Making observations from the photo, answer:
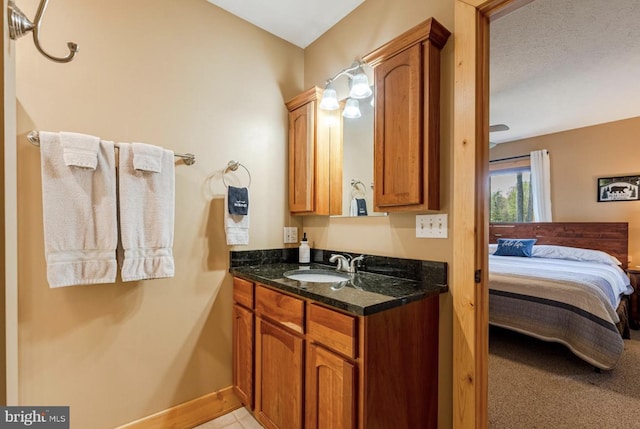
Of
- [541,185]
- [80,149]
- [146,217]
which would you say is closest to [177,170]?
[146,217]

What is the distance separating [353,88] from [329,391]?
1641 mm

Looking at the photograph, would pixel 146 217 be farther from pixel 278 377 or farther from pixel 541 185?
pixel 541 185

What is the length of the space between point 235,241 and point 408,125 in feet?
4.09

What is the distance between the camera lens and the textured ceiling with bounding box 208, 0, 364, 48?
1.90 metres

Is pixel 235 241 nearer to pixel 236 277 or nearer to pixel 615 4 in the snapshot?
pixel 236 277

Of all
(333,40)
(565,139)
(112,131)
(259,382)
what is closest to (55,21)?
(112,131)

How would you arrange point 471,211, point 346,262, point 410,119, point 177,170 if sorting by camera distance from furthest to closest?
point 346,262
point 177,170
point 410,119
point 471,211

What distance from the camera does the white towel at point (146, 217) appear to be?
149 cm

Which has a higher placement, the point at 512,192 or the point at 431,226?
the point at 512,192

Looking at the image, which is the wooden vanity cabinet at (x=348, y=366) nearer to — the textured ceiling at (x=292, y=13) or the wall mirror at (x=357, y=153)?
the wall mirror at (x=357, y=153)

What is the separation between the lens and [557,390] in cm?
214

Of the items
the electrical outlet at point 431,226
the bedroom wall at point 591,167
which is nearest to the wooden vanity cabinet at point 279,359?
the electrical outlet at point 431,226

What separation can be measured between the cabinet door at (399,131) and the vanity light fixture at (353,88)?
0.57ft

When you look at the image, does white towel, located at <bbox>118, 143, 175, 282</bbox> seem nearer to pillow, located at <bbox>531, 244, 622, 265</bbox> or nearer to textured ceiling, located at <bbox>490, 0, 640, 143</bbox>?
textured ceiling, located at <bbox>490, 0, 640, 143</bbox>
